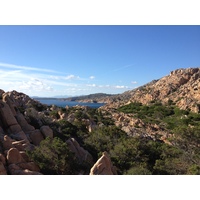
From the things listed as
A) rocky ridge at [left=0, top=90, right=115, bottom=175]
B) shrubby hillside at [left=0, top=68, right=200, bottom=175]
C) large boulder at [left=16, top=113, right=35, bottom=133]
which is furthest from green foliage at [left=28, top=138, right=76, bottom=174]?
large boulder at [left=16, top=113, right=35, bottom=133]

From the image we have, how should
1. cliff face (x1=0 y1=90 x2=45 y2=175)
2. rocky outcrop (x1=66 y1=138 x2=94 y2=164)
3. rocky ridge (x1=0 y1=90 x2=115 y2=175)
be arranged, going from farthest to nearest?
rocky outcrop (x1=66 y1=138 x2=94 y2=164) < rocky ridge (x1=0 y1=90 x2=115 y2=175) < cliff face (x1=0 y1=90 x2=45 y2=175)

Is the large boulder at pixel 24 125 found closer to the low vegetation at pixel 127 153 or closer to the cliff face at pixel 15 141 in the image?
the cliff face at pixel 15 141

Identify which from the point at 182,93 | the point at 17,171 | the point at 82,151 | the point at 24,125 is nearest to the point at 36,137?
the point at 24,125

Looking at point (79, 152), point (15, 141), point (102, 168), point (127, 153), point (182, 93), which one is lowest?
point (79, 152)

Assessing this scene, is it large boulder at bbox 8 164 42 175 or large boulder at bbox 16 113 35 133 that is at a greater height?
large boulder at bbox 16 113 35 133

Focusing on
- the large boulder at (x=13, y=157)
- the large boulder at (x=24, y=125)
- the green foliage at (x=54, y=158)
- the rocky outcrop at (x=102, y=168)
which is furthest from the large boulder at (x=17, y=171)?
the large boulder at (x=24, y=125)

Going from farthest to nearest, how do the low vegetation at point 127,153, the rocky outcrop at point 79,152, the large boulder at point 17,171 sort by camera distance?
the rocky outcrop at point 79,152, the low vegetation at point 127,153, the large boulder at point 17,171

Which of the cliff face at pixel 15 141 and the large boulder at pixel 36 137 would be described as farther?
the large boulder at pixel 36 137

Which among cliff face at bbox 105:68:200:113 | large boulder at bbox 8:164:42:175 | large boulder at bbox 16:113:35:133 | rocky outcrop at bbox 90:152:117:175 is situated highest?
cliff face at bbox 105:68:200:113

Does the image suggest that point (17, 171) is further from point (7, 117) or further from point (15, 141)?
point (7, 117)

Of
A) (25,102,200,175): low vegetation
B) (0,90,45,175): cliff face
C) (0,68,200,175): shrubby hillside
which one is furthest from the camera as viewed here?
(25,102,200,175): low vegetation

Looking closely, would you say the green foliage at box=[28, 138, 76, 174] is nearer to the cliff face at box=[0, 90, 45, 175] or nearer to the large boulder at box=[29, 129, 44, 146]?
the cliff face at box=[0, 90, 45, 175]
